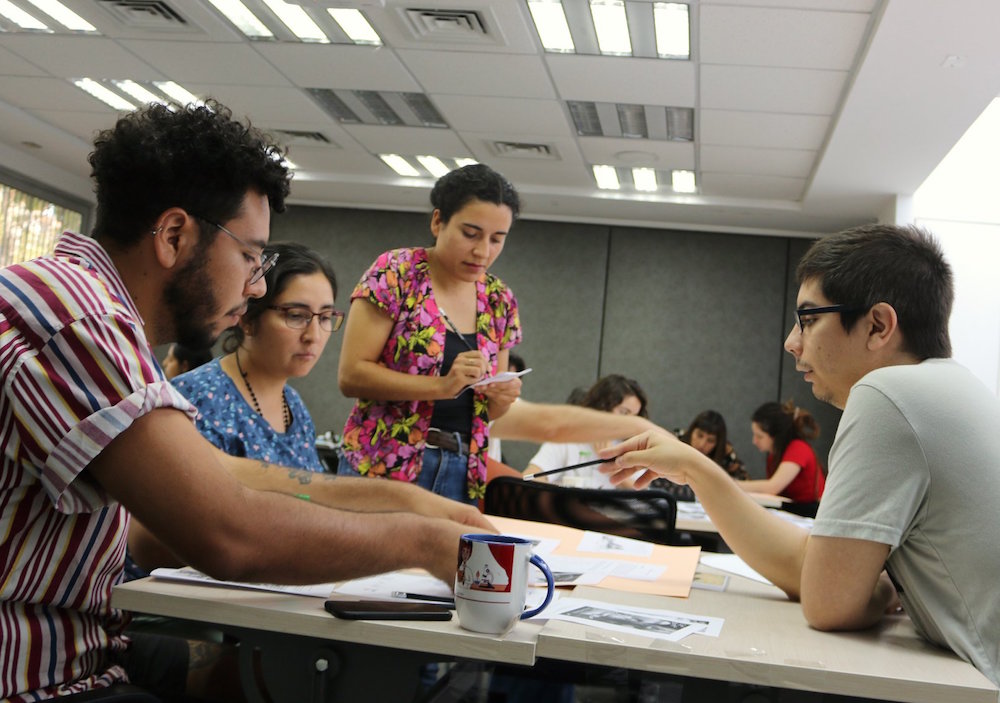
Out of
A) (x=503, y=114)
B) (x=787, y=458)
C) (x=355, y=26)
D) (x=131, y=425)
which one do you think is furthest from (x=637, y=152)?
(x=131, y=425)

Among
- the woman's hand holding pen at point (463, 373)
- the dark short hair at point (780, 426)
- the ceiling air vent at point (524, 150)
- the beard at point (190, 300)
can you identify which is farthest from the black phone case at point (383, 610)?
the ceiling air vent at point (524, 150)

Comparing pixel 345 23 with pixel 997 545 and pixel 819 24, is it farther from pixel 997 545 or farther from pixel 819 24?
pixel 997 545

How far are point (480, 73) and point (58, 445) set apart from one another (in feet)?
15.8

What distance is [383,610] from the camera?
1.21 metres

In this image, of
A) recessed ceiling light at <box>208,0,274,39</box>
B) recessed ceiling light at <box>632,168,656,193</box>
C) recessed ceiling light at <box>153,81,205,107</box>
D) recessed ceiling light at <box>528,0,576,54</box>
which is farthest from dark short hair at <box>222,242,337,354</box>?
recessed ceiling light at <box>632,168,656,193</box>

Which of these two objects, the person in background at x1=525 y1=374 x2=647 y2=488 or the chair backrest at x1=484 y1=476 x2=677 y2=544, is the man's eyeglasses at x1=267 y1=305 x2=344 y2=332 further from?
the person in background at x1=525 y1=374 x2=647 y2=488

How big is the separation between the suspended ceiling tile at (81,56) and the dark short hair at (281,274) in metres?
3.65

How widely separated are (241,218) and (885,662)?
109 centimetres

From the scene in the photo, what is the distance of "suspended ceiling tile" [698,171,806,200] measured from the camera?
7211 millimetres

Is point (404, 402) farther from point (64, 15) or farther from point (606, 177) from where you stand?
point (606, 177)

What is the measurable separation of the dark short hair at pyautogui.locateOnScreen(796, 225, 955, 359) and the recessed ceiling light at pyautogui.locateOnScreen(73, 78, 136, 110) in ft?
19.1

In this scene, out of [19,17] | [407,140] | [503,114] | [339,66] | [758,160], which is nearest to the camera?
[19,17]

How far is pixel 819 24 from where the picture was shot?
14.5 feet

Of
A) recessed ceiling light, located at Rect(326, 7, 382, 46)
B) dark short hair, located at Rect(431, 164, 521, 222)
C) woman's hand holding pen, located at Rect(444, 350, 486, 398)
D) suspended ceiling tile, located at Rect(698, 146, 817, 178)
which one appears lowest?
woman's hand holding pen, located at Rect(444, 350, 486, 398)
